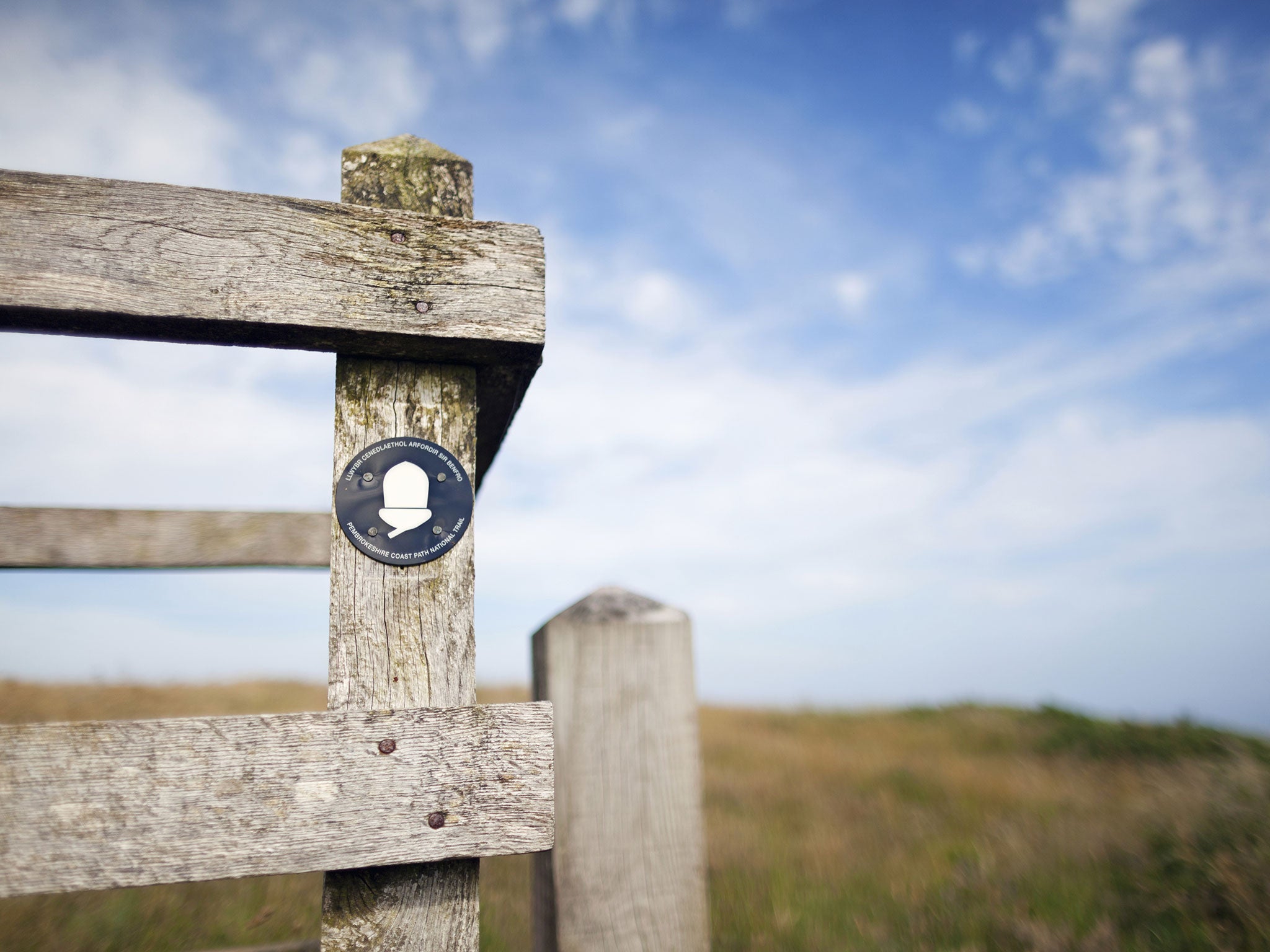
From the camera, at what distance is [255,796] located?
1353mm

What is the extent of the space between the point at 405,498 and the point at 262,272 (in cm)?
56

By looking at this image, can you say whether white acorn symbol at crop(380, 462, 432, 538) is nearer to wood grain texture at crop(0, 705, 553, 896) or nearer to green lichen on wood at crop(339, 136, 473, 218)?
wood grain texture at crop(0, 705, 553, 896)

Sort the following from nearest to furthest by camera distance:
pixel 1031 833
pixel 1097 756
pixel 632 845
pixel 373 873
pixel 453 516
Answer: pixel 373 873 < pixel 453 516 < pixel 632 845 < pixel 1031 833 < pixel 1097 756

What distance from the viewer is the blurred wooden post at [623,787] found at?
1883mm

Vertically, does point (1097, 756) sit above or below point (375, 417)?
below

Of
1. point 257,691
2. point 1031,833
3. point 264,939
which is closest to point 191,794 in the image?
point 264,939

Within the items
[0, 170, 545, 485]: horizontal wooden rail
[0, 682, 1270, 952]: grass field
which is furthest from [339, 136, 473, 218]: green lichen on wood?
[0, 682, 1270, 952]: grass field

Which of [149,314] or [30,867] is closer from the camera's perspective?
[30,867]

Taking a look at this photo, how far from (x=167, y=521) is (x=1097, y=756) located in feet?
24.2

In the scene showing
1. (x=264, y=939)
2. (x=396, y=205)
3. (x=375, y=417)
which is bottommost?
(x=264, y=939)

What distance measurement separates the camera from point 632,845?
1.92 m

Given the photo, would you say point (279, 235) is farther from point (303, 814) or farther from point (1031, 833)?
point (1031, 833)

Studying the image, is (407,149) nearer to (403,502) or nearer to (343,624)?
(403,502)

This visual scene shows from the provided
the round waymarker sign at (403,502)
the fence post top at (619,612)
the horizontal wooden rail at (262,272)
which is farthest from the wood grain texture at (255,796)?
the horizontal wooden rail at (262,272)
